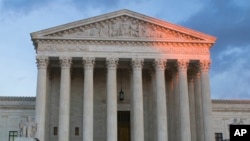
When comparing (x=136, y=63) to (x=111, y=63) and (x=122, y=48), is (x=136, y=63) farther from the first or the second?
(x=111, y=63)

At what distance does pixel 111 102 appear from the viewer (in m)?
36.0

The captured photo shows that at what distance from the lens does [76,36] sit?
37.2m

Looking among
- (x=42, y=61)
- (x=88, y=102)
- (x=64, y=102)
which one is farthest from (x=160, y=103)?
(x=42, y=61)

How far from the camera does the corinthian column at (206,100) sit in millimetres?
36625

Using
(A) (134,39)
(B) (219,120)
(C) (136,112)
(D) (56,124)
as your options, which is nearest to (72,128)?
(D) (56,124)

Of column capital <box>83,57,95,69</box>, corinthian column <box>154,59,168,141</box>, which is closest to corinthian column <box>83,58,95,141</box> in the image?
column capital <box>83,57,95,69</box>

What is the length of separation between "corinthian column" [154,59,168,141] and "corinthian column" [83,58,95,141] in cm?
667

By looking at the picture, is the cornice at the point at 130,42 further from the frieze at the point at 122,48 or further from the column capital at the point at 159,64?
the column capital at the point at 159,64

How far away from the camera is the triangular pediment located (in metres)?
37.2

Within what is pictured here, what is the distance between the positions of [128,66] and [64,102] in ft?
29.0

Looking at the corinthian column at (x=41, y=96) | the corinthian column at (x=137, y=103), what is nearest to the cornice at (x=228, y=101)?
the corinthian column at (x=137, y=103)

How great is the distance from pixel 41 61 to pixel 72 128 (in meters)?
8.45

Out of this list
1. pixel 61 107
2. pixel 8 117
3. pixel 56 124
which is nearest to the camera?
pixel 61 107

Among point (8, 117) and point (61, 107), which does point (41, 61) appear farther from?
point (8, 117)
